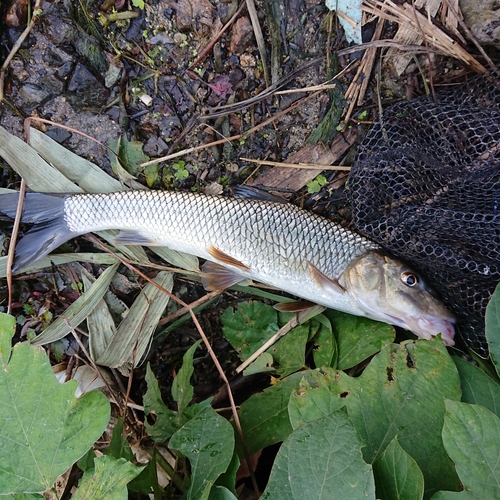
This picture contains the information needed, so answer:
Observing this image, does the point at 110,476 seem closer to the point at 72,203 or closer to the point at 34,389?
the point at 34,389

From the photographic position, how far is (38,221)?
264 cm

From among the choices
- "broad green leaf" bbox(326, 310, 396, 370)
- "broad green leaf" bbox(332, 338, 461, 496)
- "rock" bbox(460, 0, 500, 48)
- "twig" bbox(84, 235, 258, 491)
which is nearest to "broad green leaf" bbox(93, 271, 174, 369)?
"twig" bbox(84, 235, 258, 491)

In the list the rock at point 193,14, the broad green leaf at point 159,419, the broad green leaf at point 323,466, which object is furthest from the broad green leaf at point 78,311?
the broad green leaf at point 323,466

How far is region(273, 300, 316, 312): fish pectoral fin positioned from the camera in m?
2.52

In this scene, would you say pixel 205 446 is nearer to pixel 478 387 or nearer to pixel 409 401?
pixel 409 401

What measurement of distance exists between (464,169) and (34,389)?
2.24 m

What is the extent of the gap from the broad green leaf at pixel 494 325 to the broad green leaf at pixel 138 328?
1771 mm

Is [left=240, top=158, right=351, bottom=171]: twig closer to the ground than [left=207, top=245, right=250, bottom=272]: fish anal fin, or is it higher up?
higher up

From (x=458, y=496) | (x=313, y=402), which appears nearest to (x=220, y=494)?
(x=313, y=402)

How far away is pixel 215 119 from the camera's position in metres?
2.67

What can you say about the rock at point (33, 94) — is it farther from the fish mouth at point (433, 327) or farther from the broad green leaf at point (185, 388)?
the fish mouth at point (433, 327)

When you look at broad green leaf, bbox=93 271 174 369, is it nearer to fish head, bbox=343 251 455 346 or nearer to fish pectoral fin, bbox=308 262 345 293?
fish pectoral fin, bbox=308 262 345 293

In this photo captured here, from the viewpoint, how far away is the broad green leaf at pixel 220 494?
1599 millimetres

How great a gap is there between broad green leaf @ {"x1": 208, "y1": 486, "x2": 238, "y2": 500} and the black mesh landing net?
1.46 metres
